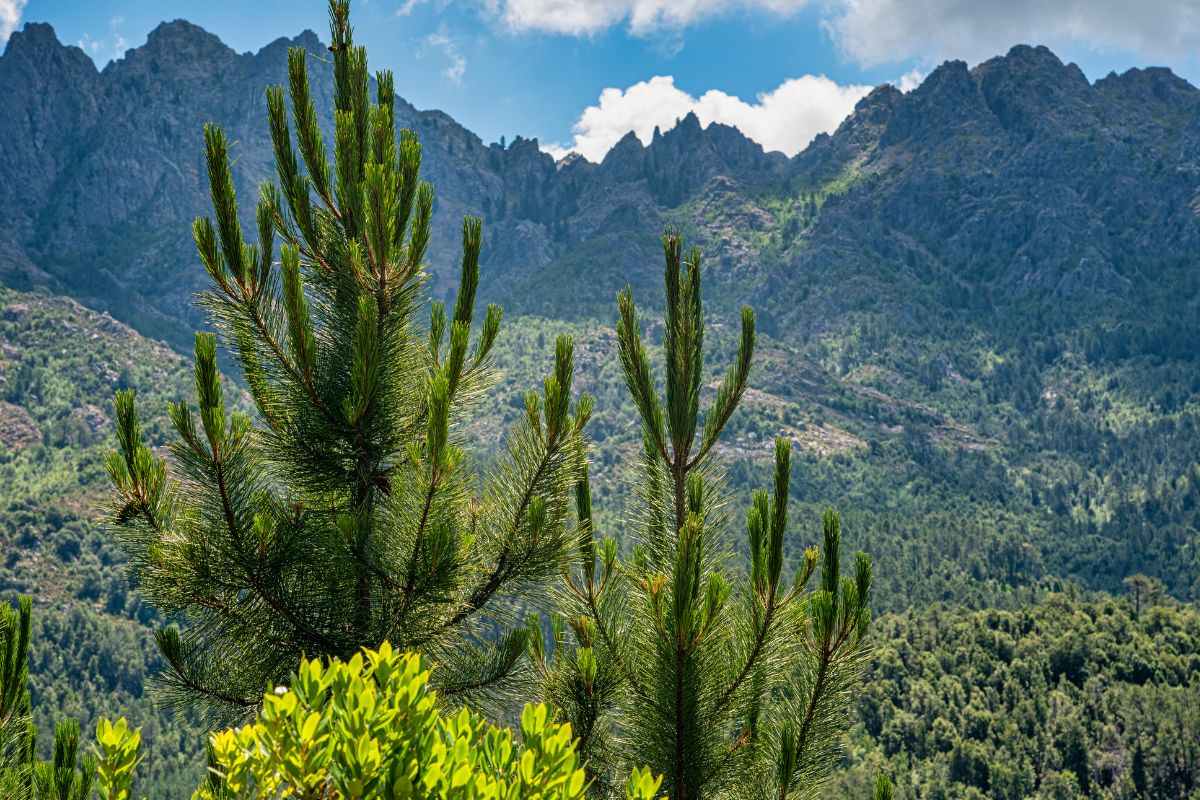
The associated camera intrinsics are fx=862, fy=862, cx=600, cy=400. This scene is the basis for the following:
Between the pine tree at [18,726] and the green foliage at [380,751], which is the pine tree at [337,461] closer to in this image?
the pine tree at [18,726]

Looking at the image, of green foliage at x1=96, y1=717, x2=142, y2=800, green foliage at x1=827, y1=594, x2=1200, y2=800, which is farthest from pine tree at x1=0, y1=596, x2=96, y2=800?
green foliage at x1=827, y1=594, x2=1200, y2=800

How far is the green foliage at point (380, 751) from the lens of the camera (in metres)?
2.18

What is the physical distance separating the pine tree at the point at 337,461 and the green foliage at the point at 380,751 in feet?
6.23

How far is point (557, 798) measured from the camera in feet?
7.73

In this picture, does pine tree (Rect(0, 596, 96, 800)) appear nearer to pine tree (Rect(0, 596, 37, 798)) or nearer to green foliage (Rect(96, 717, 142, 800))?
pine tree (Rect(0, 596, 37, 798))

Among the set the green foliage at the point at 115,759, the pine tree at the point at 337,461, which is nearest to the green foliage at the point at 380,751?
the green foliage at the point at 115,759

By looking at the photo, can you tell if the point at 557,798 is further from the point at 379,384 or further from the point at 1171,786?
the point at 1171,786

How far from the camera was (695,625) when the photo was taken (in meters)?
4.11

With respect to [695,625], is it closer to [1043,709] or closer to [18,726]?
[18,726]

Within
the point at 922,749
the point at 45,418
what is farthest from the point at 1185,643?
the point at 45,418

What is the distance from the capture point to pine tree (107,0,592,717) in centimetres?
452

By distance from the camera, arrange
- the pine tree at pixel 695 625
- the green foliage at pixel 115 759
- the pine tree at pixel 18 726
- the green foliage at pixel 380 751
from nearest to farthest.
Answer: the green foliage at pixel 380 751, the green foliage at pixel 115 759, the pine tree at pixel 18 726, the pine tree at pixel 695 625

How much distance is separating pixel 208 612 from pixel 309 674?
2834 mm

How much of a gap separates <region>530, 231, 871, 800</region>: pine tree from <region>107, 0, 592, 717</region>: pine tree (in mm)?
492
